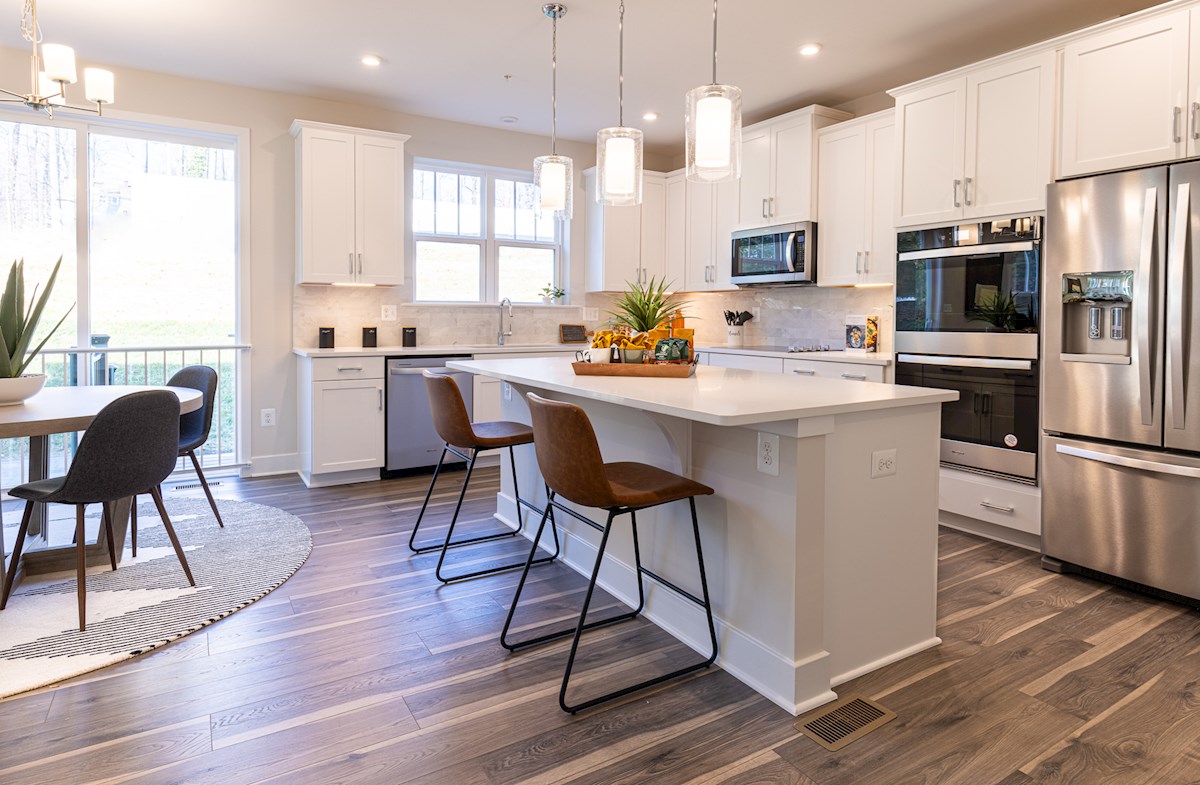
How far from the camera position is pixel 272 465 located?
199 inches

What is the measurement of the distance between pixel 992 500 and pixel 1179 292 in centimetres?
127

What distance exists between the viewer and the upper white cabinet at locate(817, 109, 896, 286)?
4.39m

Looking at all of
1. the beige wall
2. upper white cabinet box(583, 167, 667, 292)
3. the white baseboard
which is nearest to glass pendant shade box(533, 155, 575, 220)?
the beige wall

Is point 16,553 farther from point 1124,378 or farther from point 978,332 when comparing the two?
point 1124,378

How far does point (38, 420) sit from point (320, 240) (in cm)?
265

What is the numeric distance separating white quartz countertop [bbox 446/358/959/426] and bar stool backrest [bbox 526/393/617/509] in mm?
201

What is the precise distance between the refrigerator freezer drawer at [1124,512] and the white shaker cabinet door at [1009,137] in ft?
3.88

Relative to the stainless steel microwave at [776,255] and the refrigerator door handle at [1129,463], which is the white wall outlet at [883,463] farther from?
the stainless steel microwave at [776,255]

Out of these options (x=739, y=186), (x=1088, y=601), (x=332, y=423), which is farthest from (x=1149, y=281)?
(x=332, y=423)

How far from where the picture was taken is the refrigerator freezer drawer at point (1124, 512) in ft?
8.97

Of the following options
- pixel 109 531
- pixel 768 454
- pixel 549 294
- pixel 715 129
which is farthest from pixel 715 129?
pixel 549 294

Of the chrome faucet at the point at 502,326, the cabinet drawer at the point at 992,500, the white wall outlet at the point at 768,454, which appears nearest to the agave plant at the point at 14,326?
the white wall outlet at the point at 768,454

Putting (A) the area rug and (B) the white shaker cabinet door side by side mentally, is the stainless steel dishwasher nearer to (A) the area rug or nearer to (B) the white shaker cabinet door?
(A) the area rug

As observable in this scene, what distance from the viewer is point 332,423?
4.71 metres
